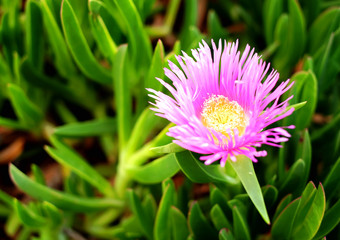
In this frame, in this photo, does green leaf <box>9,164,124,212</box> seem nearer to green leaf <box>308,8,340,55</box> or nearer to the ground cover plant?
the ground cover plant

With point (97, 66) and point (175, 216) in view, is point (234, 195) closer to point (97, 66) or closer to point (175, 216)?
point (175, 216)

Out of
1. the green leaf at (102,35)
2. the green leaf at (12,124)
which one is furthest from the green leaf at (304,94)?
the green leaf at (12,124)

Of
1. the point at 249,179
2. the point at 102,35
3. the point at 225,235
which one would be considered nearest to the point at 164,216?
the point at 225,235

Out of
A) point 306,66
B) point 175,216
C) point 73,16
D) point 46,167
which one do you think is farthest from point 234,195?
point 46,167

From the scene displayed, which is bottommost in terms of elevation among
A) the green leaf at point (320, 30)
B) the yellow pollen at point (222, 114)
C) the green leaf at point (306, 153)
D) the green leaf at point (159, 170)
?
the green leaf at point (159, 170)

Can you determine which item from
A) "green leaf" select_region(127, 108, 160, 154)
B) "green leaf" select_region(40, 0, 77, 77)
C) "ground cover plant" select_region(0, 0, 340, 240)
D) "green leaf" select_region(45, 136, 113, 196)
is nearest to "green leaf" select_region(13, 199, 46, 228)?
"ground cover plant" select_region(0, 0, 340, 240)

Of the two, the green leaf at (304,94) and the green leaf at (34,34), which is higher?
the green leaf at (34,34)

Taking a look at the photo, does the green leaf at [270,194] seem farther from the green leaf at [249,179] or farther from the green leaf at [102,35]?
the green leaf at [102,35]
